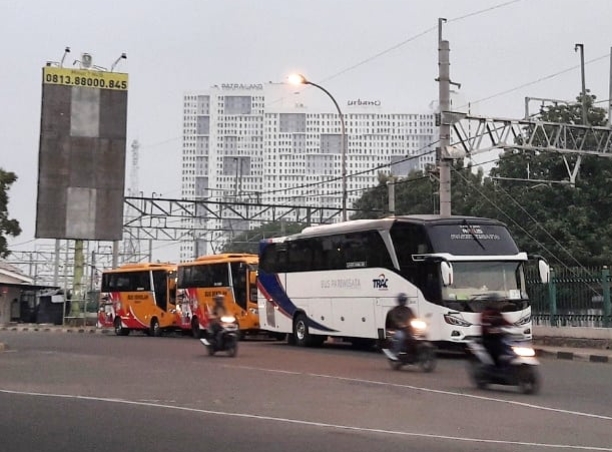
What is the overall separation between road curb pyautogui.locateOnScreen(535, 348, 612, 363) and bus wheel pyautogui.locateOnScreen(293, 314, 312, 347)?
6.76 metres

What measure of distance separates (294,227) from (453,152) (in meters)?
47.9

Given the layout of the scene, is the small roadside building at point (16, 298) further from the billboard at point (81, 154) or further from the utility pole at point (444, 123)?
the utility pole at point (444, 123)

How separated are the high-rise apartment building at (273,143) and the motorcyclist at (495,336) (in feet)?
220

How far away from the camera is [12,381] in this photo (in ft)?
49.0

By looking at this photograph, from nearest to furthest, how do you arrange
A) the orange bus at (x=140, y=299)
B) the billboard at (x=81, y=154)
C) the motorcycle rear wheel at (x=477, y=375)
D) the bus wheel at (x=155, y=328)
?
the motorcycle rear wheel at (x=477, y=375)
the orange bus at (x=140, y=299)
the bus wheel at (x=155, y=328)
the billboard at (x=81, y=154)

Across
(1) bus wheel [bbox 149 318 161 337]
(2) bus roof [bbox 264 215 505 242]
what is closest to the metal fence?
(2) bus roof [bbox 264 215 505 242]

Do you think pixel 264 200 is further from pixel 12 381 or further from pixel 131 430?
pixel 131 430

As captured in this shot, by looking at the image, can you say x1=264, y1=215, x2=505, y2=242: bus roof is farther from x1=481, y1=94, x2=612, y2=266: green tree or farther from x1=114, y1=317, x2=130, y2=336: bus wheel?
x1=114, y1=317, x2=130, y2=336: bus wheel

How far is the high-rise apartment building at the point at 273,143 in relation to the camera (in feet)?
264

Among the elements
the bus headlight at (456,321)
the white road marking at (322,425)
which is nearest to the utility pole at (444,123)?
the bus headlight at (456,321)

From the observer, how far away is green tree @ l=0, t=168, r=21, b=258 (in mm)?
30922

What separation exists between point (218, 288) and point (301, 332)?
7.14m

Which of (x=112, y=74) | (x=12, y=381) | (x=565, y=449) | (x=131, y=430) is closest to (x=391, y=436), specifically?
(x=565, y=449)

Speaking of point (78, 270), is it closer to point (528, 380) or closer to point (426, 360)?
point (426, 360)
